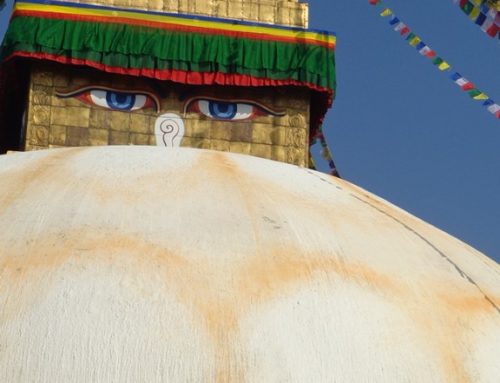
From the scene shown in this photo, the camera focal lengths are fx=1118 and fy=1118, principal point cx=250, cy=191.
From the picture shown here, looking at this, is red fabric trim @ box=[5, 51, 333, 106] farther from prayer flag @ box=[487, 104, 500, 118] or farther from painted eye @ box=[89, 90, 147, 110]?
prayer flag @ box=[487, 104, 500, 118]

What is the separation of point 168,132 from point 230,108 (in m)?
0.75

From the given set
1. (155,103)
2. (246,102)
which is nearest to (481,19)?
(246,102)

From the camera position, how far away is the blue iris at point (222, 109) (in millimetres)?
10930

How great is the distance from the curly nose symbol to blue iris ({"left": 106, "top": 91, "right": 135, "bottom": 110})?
35cm

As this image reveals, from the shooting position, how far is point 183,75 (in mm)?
10656

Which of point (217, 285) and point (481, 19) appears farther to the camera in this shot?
point (481, 19)

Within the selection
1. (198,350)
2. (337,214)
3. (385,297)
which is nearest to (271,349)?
(198,350)

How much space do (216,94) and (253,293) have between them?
7803 millimetres

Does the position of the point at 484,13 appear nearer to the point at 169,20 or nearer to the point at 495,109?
the point at 495,109

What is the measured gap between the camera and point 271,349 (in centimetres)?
308

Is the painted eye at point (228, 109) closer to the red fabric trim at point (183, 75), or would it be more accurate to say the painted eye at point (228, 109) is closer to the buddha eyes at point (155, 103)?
the buddha eyes at point (155, 103)

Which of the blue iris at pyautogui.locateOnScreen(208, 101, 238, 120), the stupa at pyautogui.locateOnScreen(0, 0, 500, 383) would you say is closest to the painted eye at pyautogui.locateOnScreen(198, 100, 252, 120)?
the blue iris at pyautogui.locateOnScreen(208, 101, 238, 120)

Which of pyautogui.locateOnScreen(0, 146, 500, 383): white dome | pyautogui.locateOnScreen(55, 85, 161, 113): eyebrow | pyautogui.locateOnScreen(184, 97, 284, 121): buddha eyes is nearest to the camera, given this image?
pyautogui.locateOnScreen(0, 146, 500, 383): white dome

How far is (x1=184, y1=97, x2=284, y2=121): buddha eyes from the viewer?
10.9 m
